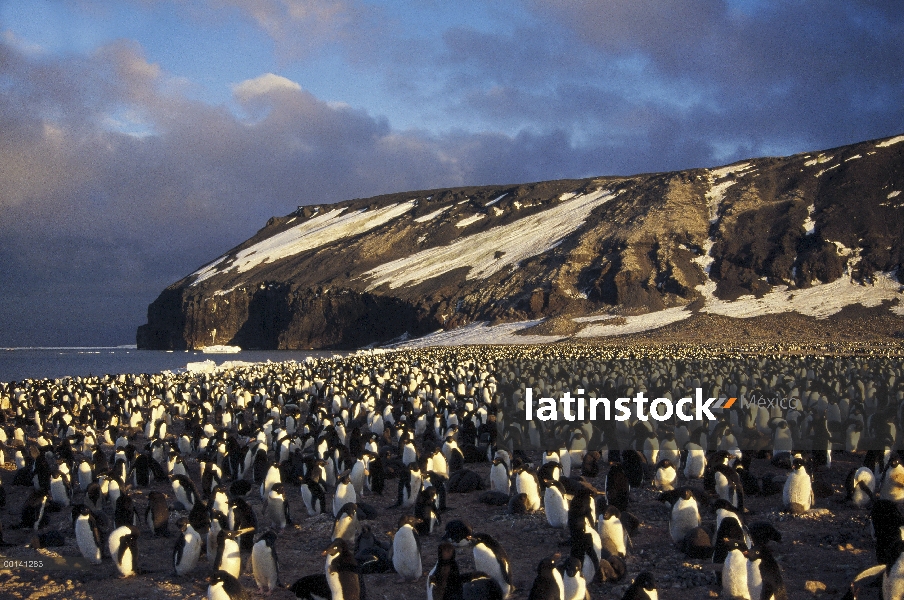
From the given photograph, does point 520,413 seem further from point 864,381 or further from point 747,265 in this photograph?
point 747,265

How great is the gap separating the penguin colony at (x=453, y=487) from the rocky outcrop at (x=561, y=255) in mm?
43458

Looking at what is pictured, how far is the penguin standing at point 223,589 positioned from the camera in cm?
702

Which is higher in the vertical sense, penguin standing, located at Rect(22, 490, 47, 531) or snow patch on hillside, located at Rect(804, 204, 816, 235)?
snow patch on hillside, located at Rect(804, 204, 816, 235)

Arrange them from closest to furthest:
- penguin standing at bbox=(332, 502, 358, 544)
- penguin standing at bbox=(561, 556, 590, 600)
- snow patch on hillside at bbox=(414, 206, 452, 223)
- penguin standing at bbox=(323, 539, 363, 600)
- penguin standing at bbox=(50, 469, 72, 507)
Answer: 1. penguin standing at bbox=(561, 556, 590, 600)
2. penguin standing at bbox=(323, 539, 363, 600)
3. penguin standing at bbox=(332, 502, 358, 544)
4. penguin standing at bbox=(50, 469, 72, 507)
5. snow patch on hillside at bbox=(414, 206, 452, 223)

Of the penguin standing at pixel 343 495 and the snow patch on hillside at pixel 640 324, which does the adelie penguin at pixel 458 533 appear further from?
the snow patch on hillside at pixel 640 324

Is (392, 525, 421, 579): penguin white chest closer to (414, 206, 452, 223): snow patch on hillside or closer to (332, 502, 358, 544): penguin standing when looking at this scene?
(332, 502, 358, 544): penguin standing

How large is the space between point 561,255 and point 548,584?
7204 cm

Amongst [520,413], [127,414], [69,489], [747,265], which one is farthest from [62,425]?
[747,265]

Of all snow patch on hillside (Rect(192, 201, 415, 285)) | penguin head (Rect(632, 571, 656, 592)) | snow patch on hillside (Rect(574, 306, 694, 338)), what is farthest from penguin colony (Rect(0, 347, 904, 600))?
snow patch on hillside (Rect(192, 201, 415, 285))

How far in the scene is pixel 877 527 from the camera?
7621mm

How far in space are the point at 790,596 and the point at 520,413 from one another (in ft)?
37.0

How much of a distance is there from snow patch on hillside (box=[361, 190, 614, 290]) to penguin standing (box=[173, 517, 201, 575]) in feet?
236

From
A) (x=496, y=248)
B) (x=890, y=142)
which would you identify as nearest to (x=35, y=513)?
(x=496, y=248)

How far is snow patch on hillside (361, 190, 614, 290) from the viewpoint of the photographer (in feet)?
277
